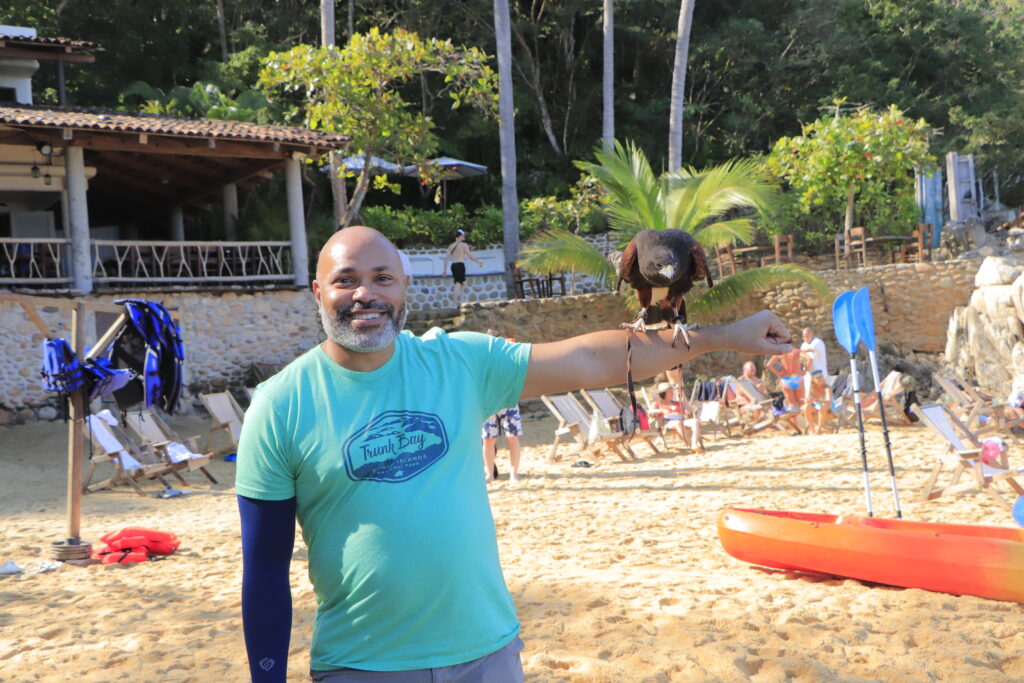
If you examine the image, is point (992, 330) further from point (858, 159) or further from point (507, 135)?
point (507, 135)

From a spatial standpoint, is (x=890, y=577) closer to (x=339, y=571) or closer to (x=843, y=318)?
(x=843, y=318)

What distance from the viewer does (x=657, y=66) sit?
2692 cm

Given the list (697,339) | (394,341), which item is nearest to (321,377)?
(394,341)

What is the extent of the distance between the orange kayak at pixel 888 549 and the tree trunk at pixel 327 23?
11.8 meters

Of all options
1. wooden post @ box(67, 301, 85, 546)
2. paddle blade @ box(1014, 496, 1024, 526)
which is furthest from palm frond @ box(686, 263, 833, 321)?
wooden post @ box(67, 301, 85, 546)

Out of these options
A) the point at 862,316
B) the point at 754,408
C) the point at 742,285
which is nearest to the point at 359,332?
the point at 862,316

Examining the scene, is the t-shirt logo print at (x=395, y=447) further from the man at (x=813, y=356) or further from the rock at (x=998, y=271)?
the rock at (x=998, y=271)

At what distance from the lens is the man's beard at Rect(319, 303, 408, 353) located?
1.98 meters

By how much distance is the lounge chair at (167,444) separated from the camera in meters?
9.80

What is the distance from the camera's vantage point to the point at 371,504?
195 centimetres

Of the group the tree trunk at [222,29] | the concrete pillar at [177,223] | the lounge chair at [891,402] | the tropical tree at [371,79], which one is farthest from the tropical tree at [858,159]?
the tree trunk at [222,29]

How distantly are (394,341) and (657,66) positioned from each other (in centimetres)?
2645

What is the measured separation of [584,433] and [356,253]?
29.9 feet

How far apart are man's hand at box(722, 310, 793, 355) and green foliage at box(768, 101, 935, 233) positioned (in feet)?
52.2
